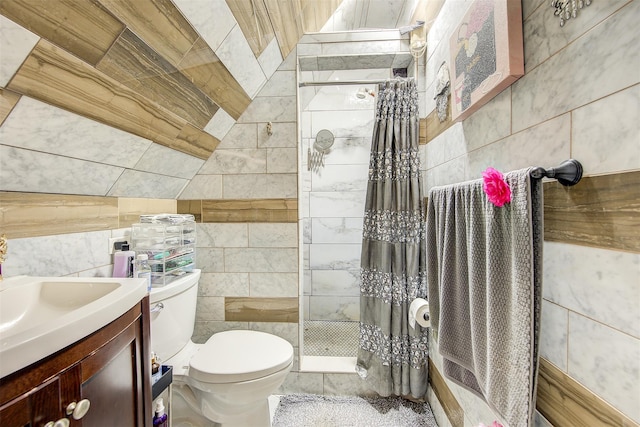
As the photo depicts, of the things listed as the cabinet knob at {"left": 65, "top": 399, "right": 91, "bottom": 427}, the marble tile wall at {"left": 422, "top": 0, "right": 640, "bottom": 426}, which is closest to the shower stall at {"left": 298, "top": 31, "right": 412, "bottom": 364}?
the marble tile wall at {"left": 422, "top": 0, "right": 640, "bottom": 426}

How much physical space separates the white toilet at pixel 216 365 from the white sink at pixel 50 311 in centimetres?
40

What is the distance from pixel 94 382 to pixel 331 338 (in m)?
1.78

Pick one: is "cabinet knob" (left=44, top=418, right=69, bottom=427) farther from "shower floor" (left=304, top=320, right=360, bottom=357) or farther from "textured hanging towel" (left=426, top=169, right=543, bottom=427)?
"shower floor" (left=304, top=320, right=360, bottom=357)

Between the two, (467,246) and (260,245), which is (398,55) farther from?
(260,245)

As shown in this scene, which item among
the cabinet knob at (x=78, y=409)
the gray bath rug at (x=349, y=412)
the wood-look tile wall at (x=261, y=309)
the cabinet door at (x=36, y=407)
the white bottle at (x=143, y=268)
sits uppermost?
the white bottle at (x=143, y=268)

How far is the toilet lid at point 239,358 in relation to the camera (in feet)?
3.75

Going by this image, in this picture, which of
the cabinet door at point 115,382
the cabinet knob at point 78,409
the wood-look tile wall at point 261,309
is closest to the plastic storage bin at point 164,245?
the wood-look tile wall at point 261,309

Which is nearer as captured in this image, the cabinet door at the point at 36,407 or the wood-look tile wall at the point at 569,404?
the cabinet door at the point at 36,407

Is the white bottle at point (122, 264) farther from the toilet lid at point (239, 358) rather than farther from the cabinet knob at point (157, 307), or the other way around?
the toilet lid at point (239, 358)

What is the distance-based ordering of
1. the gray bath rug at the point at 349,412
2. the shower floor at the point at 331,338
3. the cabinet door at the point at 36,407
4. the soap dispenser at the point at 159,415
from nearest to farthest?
1. the cabinet door at the point at 36,407
2. the soap dispenser at the point at 159,415
3. the gray bath rug at the point at 349,412
4. the shower floor at the point at 331,338

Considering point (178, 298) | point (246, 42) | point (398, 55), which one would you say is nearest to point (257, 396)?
point (178, 298)

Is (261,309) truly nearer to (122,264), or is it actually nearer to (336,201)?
(122,264)

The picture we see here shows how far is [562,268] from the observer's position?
0.64m

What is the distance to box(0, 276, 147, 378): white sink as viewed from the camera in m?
0.43
